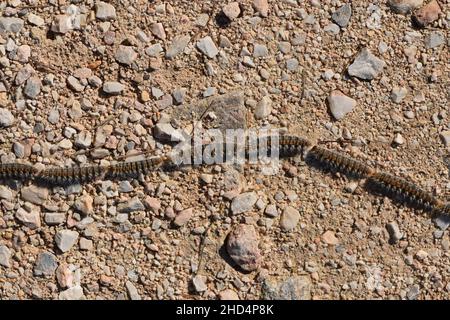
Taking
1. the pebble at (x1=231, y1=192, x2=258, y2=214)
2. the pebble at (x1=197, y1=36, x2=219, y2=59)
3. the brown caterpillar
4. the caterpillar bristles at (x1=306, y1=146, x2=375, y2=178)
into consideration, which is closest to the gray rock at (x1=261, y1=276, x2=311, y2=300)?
the pebble at (x1=231, y1=192, x2=258, y2=214)

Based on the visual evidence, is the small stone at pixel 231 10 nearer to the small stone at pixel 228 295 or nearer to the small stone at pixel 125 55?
the small stone at pixel 125 55

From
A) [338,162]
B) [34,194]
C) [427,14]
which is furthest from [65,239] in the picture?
[427,14]

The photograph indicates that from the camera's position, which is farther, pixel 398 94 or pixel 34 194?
pixel 398 94

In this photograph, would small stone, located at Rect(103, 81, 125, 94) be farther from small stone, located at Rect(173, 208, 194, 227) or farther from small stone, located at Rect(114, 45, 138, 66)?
small stone, located at Rect(173, 208, 194, 227)

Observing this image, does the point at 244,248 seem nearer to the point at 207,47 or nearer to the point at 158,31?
the point at 207,47
